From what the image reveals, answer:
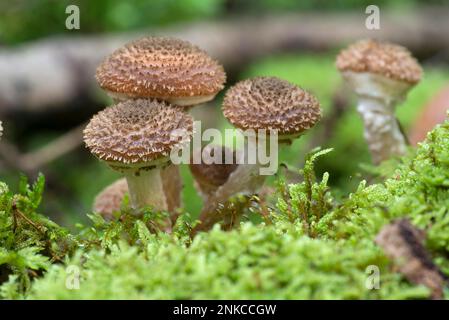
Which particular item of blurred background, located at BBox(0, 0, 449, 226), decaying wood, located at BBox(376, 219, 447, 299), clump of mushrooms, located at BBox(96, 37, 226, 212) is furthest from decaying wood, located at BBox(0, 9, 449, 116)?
decaying wood, located at BBox(376, 219, 447, 299)

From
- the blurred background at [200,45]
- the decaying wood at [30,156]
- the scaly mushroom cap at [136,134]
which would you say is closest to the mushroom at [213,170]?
the scaly mushroom cap at [136,134]

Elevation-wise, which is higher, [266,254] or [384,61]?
[384,61]

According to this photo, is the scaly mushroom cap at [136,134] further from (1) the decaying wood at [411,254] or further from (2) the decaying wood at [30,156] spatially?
(2) the decaying wood at [30,156]

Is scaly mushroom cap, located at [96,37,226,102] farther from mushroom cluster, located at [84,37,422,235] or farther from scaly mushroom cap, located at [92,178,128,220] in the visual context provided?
scaly mushroom cap, located at [92,178,128,220]

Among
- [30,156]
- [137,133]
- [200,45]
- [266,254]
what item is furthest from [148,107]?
[200,45]

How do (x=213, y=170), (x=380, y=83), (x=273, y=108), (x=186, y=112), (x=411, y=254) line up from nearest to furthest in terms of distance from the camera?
(x=411, y=254) < (x=273, y=108) < (x=186, y=112) < (x=213, y=170) < (x=380, y=83)

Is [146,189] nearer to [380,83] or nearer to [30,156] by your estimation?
[380,83]
